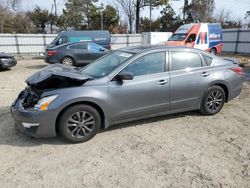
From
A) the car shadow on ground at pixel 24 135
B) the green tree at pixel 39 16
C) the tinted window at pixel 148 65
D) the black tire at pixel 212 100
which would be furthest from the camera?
the green tree at pixel 39 16

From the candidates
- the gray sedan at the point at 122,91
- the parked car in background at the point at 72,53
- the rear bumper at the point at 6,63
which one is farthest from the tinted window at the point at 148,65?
the rear bumper at the point at 6,63

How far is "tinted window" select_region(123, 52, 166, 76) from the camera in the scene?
12.8ft

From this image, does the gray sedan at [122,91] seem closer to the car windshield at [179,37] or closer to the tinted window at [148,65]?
the tinted window at [148,65]

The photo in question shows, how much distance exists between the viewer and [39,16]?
32062mm

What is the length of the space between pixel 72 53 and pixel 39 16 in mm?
24254

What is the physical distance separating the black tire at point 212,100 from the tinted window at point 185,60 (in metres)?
0.59

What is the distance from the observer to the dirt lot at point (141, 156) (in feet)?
8.95

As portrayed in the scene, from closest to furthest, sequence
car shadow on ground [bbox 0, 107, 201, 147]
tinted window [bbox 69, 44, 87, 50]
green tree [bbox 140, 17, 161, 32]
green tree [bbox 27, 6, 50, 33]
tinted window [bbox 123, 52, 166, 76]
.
→ car shadow on ground [bbox 0, 107, 201, 147]
tinted window [bbox 123, 52, 166, 76]
tinted window [bbox 69, 44, 87, 50]
green tree [bbox 27, 6, 50, 33]
green tree [bbox 140, 17, 161, 32]

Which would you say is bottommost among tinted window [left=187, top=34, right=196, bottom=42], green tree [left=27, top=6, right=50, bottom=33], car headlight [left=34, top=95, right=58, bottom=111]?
car headlight [left=34, top=95, right=58, bottom=111]

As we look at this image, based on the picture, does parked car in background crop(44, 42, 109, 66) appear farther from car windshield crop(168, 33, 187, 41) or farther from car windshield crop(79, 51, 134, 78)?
car windshield crop(79, 51, 134, 78)

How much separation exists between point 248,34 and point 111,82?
58.1 feet

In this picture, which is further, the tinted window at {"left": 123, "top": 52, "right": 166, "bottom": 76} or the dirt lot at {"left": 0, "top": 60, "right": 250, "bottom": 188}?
the tinted window at {"left": 123, "top": 52, "right": 166, "bottom": 76}

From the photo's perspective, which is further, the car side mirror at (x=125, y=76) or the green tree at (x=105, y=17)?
the green tree at (x=105, y=17)

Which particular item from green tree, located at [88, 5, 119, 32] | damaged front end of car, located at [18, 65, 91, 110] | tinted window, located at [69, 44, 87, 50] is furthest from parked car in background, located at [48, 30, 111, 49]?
green tree, located at [88, 5, 119, 32]
